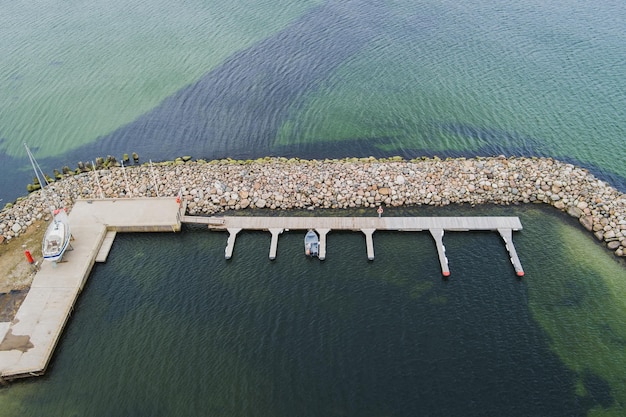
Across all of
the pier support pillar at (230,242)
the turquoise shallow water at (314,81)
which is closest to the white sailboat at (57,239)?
the pier support pillar at (230,242)

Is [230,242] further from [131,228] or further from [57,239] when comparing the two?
[57,239]

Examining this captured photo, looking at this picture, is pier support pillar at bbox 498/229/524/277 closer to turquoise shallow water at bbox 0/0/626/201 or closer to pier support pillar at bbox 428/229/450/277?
pier support pillar at bbox 428/229/450/277

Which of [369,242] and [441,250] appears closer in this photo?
[441,250]

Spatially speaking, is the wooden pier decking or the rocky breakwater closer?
the wooden pier decking

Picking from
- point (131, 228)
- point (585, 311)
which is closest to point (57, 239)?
point (131, 228)

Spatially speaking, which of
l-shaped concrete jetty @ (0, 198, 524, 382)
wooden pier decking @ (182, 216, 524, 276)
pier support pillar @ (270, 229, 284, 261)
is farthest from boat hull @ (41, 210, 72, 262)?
pier support pillar @ (270, 229, 284, 261)

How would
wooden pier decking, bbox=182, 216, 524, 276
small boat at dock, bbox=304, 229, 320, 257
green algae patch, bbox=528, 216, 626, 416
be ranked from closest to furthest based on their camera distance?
green algae patch, bbox=528, 216, 626, 416 < small boat at dock, bbox=304, 229, 320, 257 < wooden pier decking, bbox=182, 216, 524, 276
